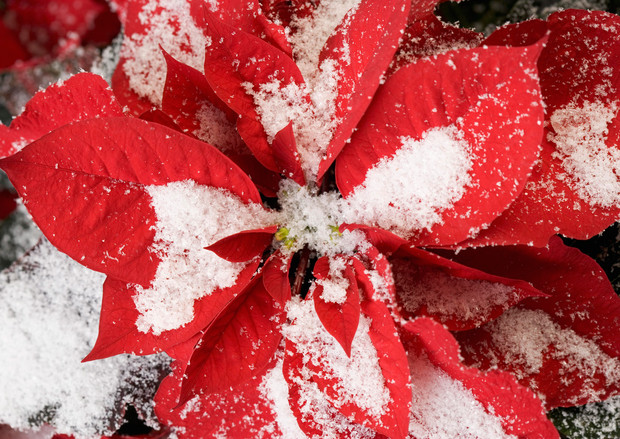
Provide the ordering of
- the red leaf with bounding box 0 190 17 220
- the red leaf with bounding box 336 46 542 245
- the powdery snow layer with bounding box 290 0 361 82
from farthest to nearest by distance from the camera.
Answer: the red leaf with bounding box 0 190 17 220 < the powdery snow layer with bounding box 290 0 361 82 < the red leaf with bounding box 336 46 542 245

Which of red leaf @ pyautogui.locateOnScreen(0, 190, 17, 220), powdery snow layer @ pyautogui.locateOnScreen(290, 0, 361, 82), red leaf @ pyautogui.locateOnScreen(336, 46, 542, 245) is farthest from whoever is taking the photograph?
red leaf @ pyautogui.locateOnScreen(0, 190, 17, 220)

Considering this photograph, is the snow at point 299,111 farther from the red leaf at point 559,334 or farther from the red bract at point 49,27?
the red bract at point 49,27

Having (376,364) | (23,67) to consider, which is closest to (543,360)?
(376,364)

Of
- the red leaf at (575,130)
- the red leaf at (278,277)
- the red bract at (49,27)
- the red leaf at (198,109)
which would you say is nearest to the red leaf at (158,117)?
the red leaf at (198,109)

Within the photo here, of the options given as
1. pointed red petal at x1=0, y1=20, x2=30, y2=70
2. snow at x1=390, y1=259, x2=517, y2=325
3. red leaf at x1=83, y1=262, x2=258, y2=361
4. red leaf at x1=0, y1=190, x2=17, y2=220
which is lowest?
red leaf at x1=0, y1=190, x2=17, y2=220

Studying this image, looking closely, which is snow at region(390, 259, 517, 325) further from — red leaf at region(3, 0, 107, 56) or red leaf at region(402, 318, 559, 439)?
red leaf at region(3, 0, 107, 56)

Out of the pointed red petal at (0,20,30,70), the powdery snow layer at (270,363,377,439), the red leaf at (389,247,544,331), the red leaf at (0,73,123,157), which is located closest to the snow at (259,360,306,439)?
the powdery snow layer at (270,363,377,439)

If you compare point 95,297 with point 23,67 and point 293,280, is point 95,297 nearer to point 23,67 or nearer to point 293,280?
point 293,280
